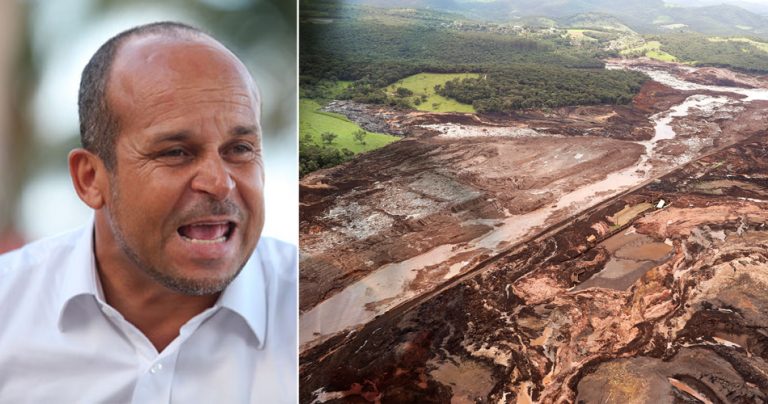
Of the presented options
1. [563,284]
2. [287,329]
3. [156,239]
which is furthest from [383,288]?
[156,239]

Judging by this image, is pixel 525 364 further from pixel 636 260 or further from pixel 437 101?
pixel 437 101

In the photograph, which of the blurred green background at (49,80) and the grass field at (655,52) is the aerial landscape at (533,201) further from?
the blurred green background at (49,80)

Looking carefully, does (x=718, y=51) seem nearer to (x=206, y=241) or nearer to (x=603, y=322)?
(x=603, y=322)

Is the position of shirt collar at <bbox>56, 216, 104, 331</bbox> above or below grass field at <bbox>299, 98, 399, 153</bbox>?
below

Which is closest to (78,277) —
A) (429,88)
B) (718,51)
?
(429,88)

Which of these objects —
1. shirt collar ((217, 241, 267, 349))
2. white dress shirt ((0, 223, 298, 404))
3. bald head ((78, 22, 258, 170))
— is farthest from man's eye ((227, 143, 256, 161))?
white dress shirt ((0, 223, 298, 404))

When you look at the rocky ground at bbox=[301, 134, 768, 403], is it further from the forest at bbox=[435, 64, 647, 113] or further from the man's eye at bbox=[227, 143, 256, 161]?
the man's eye at bbox=[227, 143, 256, 161]
